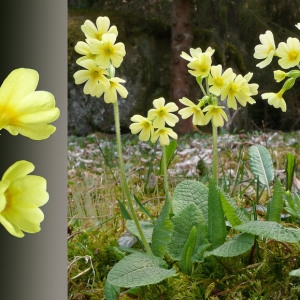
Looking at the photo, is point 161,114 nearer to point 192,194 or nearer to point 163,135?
point 163,135

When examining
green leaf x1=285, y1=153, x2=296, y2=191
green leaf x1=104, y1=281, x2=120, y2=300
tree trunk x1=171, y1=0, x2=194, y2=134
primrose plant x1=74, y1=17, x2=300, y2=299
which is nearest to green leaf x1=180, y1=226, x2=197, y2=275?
primrose plant x1=74, y1=17, x2=300, y2=299

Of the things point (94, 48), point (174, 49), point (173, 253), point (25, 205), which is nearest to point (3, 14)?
point (25, 205)

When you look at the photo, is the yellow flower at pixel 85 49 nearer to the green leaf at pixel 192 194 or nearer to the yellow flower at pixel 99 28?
the yellow flower at pixel 99 28

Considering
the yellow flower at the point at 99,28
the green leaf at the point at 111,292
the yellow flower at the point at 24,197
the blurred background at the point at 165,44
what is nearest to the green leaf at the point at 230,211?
the green leaf at the point at 111,292

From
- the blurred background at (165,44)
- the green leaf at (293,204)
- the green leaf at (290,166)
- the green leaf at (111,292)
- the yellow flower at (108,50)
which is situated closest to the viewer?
the yellow flower at (108,50)

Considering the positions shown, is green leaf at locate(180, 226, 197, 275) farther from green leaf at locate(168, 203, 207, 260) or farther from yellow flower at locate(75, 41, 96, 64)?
yellow flower at locate(75, 41, 96, 64)

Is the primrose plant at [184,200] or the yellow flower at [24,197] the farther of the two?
the primrose plant at [184,200]

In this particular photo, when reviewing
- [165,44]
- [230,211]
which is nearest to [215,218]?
[230,211]
